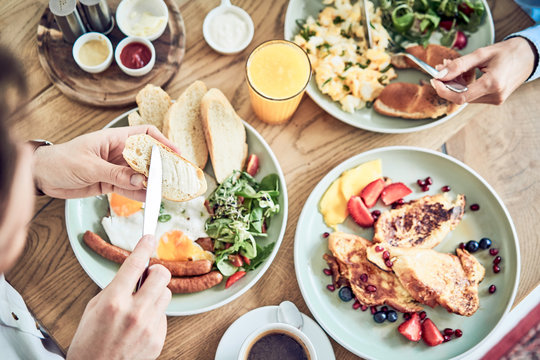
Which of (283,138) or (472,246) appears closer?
(472,246)

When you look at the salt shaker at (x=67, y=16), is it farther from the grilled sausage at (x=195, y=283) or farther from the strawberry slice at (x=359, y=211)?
the strawberry slice at (x=359, y=211)

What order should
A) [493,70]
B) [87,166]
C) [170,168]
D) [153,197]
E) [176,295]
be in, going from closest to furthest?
[153,197], [87,166], [170,168], [176,295], [493,70]

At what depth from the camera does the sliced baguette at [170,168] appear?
1.89 metres

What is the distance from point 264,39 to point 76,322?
6.41 ft

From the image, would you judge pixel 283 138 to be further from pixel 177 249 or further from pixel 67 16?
pixel 67 16

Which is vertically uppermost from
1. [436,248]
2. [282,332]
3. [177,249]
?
[177,249]

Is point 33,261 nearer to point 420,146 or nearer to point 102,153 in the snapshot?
point 102,153

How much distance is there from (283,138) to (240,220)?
593mm

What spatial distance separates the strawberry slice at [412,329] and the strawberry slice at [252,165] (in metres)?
1.16

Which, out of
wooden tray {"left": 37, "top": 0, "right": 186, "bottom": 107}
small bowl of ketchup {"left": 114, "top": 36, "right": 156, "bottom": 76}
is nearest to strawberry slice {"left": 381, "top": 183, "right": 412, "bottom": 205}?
wooden tray {"left": 37, "top": 0, "right": 186, "bottom": 107}

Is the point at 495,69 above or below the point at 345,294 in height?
above

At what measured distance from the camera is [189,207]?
2271 mm

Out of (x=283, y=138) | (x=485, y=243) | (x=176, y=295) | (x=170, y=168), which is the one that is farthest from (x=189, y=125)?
(x=485, y=243)

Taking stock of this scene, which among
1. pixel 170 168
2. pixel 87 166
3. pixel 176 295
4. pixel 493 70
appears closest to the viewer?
pixel 87 166
